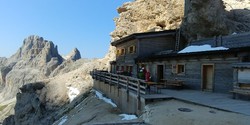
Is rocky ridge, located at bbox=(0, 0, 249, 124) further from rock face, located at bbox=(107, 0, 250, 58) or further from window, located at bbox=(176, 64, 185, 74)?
window, located at bbox=(176, 64, 185, 74)

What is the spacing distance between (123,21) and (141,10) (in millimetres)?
4796

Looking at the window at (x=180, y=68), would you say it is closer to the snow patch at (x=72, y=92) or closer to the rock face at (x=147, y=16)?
the rock face at (x=147, y=16)

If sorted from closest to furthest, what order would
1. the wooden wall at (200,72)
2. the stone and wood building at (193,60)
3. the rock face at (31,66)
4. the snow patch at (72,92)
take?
1. the stone and wood building at (193,60)
2. the wooden wall at (200,72)
3. the snow patch at (72,92)
4. the rock face at (31,66)

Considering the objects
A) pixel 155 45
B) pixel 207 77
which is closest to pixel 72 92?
pixel 155 45

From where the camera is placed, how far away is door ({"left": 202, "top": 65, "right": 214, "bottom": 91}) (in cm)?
2012

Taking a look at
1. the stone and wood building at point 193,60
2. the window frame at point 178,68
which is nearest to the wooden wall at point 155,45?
the stone and wood building at point 193,60

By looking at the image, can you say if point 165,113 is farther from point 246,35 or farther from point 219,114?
point 246,35

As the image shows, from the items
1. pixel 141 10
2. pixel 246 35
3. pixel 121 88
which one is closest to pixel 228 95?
pixel 246 35

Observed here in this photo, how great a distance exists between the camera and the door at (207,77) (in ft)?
66.0

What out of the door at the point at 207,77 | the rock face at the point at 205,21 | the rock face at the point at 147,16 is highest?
the rock face at the point at 147,16

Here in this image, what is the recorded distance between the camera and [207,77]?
20562 millimetres

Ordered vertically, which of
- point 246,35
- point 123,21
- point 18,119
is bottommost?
point 18,119

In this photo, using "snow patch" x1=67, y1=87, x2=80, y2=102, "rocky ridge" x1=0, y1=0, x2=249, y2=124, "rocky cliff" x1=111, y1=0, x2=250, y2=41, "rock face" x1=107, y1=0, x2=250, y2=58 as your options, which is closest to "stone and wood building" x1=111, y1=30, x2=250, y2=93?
"rock face" x1=107, y1=0, x2=250, y2=58

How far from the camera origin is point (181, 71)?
2353 cm
